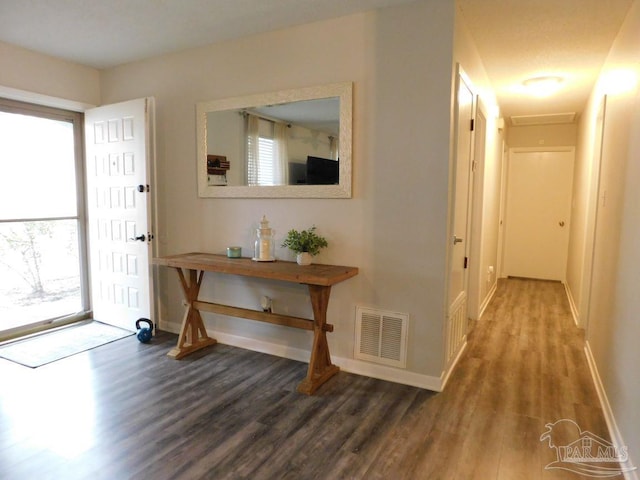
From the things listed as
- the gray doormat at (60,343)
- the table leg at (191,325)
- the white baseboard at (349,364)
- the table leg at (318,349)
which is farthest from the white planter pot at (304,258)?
the gray doormat at (60,343)

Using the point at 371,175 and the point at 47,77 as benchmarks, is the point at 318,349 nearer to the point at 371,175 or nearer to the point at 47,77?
the point at 371,175

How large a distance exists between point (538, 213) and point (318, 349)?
5.23m

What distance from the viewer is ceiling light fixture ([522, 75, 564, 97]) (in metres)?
4.03

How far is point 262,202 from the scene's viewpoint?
3.25m

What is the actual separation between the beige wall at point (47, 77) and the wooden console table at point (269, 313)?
197cm

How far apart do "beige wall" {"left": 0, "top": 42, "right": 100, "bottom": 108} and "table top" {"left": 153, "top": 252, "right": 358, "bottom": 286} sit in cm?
196

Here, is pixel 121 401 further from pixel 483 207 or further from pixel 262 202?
pixel 483 207

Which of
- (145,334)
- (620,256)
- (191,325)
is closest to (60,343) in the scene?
(145,334)

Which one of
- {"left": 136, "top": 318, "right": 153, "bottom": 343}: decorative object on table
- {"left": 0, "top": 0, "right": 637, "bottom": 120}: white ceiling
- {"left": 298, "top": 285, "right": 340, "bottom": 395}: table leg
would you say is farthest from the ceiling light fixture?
{"left": 136, "top": 318, "right": 153, "bottom": 343}: decorative object on table

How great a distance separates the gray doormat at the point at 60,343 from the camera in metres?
3.19

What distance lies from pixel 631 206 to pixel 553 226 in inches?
187

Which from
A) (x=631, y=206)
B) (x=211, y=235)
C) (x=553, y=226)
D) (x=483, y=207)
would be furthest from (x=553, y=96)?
(x=211, y=235)

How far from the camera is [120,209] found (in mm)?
3779

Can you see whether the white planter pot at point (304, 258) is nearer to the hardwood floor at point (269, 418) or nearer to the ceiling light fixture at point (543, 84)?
the hardwood floor at point (269, 418)
